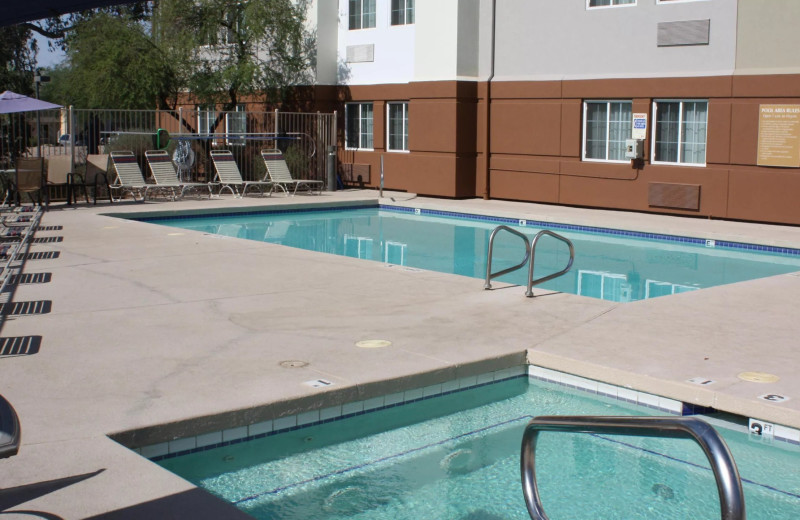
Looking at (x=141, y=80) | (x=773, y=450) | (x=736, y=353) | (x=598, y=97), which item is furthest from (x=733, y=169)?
(x=141, y=80)

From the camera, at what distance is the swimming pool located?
11852 mm

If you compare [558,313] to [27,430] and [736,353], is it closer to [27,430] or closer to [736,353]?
[736,353]

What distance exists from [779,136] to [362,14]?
10.9 m

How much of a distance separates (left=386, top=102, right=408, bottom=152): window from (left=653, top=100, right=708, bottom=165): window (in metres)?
6.67

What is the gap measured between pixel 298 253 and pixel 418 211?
24.0 ft

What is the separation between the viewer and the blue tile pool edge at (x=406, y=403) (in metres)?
5.33

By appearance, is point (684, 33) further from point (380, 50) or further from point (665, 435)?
point (665, 435)

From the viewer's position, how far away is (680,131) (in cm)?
1664

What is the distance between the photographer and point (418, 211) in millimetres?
19000

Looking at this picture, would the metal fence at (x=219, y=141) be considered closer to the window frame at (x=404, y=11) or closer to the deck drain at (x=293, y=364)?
the window frame at (x=404, y=11)

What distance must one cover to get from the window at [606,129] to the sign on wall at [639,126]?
30 centimetres

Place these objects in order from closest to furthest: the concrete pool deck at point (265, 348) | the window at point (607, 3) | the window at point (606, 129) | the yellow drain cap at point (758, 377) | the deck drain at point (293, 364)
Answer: the concrete pool deck at point (265, 348)
the yellow drain cap at point (758, 377)
the deck drain at point (293, 364)
the window at point (607, 3)
the window at point (606, 129)

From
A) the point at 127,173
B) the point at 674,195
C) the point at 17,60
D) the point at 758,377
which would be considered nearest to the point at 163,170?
the point at 127,173

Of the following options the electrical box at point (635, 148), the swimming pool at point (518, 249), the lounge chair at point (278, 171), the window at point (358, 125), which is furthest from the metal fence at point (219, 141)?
the electrical box at point (635, 148)
